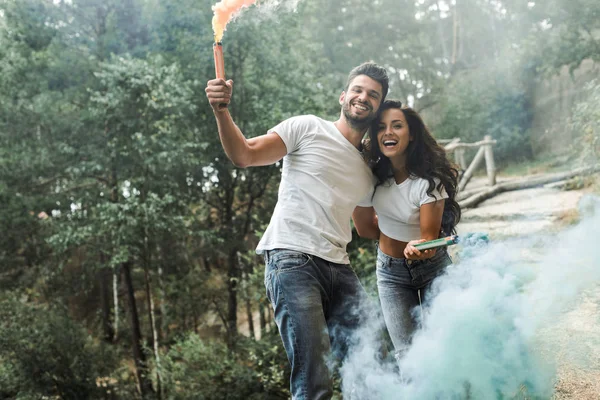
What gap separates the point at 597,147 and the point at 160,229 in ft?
20.6

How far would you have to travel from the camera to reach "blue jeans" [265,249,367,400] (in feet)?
6.17

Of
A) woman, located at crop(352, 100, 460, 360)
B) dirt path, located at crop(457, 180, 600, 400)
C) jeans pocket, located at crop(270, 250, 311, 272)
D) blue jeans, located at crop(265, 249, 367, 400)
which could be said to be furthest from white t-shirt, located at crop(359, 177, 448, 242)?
dirt path, located at crop(457, 180, 600, 400)

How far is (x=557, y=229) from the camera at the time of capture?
5504mm

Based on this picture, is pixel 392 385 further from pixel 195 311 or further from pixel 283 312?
pixel 195 311

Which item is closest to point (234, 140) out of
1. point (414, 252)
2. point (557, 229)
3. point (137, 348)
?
point (414, 252)

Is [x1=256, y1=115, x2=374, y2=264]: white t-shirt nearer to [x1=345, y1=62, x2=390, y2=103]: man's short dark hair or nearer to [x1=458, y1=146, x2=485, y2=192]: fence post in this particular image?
[x1=345, y1=62, x2=390, y2=103]: man's short dark hair

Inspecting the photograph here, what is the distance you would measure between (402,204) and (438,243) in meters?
0.32

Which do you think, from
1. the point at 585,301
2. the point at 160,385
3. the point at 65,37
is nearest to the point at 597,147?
the point at 585,301

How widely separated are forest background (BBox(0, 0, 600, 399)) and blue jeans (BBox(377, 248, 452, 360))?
3.33 m

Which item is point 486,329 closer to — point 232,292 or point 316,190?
point 316,190

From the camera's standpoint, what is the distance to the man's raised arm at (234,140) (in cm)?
189

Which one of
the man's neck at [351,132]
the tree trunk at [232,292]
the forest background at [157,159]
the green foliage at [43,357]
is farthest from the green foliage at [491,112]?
the man's neck at [351,132]

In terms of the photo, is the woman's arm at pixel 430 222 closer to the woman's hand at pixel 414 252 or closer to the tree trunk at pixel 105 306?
the woman's hand at pixel 414 252

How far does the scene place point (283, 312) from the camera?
6.31 ft
